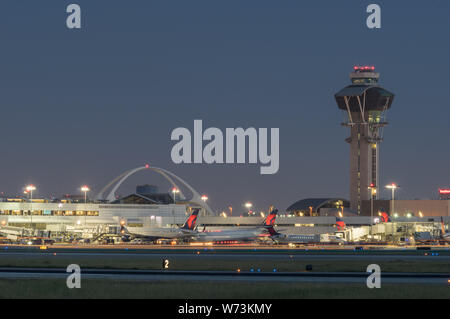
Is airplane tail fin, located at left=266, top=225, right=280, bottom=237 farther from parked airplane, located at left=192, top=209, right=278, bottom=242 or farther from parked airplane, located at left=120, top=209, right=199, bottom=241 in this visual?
parked airplane, located at left=120, top=209, right=199, bottom=241

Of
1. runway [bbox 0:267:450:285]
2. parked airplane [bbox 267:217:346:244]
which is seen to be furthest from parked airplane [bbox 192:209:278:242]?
runway [bbox 0:267:450:285]

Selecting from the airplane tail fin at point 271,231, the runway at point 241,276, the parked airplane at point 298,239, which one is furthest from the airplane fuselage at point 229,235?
the runway at point 241,276

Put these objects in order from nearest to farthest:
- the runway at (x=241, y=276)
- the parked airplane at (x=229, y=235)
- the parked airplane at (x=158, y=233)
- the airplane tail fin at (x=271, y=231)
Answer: the runway at (x=241, y=276) → the parked airplane at (x=158, y=233) → the parked airplane at (x=229, y=235) → the airplane tail fin at (x=271, y=231)

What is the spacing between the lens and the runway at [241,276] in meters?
59.2

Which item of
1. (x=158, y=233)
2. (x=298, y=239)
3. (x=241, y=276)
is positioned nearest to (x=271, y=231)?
(x=298, y=239)

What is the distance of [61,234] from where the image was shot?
190m

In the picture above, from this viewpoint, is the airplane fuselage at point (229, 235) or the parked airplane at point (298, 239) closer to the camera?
the parked airplane at point (298, 239)

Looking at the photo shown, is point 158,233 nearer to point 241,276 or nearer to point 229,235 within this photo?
point 229,235

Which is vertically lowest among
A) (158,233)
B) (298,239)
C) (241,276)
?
(241,276)

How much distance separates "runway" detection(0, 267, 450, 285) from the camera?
194ft

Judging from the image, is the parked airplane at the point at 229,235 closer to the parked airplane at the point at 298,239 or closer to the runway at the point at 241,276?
the parked airplane at the point at 298,239

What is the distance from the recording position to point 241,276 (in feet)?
205
